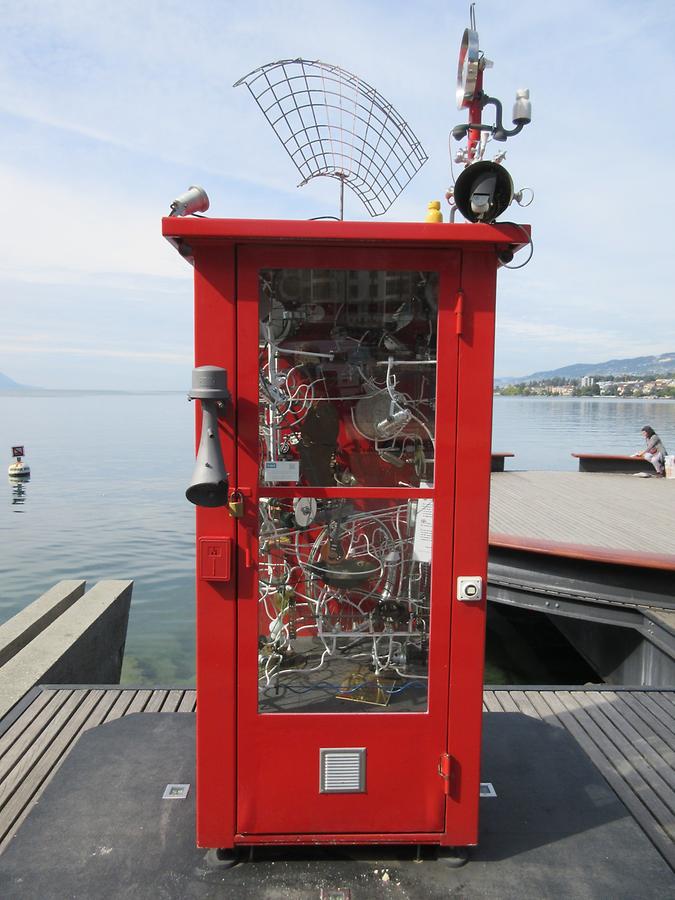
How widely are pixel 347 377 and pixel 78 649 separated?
335 cm

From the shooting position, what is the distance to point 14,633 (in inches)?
192

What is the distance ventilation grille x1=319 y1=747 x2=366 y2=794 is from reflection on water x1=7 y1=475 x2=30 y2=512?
684 inches

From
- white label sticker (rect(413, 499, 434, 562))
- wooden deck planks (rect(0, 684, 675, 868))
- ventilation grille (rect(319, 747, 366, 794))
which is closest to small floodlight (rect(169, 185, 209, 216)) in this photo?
white label sticker (rect(413, 499, 434, 562))

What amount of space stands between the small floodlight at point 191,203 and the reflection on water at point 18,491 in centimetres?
1745

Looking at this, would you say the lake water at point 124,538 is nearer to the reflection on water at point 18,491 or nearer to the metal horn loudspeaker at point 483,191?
Result: the reflection on water at point 18,491

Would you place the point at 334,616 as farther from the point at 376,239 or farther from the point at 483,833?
the point at 376,239

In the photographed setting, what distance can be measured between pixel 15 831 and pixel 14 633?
2.47m

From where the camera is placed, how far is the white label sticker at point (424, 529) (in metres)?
2.44

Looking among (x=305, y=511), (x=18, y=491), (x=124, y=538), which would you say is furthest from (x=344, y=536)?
(x=18, y=491)

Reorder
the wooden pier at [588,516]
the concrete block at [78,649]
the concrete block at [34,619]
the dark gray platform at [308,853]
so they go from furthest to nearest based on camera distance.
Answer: the wooden pier at [588,516], the concrete block at [34,619], the concrete block at [78,649], the dark gray platform at [308,853]

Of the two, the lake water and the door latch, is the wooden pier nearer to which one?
the door latch

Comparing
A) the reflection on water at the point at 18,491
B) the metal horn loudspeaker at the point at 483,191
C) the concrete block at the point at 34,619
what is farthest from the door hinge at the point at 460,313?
the reflection on water at the point at 18,491

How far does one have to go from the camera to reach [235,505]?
232 cm

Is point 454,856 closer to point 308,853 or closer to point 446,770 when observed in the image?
point 446,770
